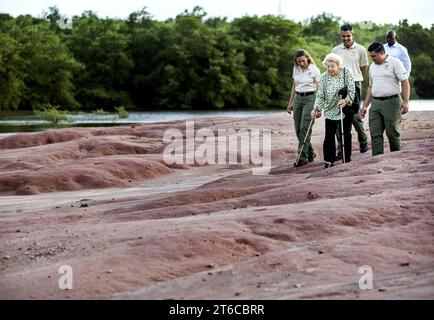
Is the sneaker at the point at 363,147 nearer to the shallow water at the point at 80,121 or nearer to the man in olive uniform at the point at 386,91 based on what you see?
the man in olive uniform at the point at 386,91

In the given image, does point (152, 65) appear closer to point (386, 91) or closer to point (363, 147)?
point (363, 147)

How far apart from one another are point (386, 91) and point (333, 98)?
796 mm

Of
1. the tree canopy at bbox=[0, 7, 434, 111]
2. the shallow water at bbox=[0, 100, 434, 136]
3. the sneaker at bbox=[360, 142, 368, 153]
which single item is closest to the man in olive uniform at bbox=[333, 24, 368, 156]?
the sneaker at bbox=[360, 142, 368, 153]

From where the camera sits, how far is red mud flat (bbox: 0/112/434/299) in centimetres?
684

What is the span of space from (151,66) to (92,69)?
4657 mm

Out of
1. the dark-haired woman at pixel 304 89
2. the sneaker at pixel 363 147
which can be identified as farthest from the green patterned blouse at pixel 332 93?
the sneaker at pixel 363 147

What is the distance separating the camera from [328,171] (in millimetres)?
12016

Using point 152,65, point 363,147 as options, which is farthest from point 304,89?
point 152,65

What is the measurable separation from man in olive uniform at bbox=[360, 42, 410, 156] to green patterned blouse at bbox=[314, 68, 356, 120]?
0.34 m

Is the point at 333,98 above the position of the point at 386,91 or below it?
below

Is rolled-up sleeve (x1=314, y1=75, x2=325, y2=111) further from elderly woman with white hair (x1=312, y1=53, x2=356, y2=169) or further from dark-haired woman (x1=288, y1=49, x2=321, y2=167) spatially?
dark-haired woman (x1=288, y1=49, x2=321, y2=167)

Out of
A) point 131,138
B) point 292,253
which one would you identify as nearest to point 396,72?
point 292,253

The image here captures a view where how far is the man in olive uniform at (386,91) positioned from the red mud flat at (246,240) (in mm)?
602

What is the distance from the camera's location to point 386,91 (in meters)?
12.5
